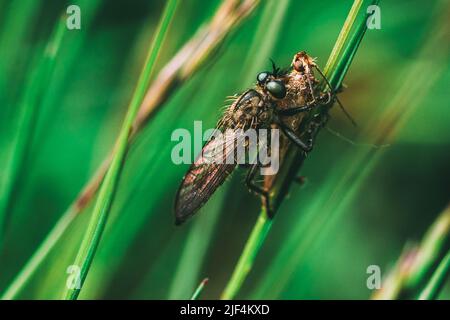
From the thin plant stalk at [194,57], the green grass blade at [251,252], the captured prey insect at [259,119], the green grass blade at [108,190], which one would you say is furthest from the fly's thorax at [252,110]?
the green grass blade at [108,190]

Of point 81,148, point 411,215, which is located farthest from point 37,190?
point 411,215

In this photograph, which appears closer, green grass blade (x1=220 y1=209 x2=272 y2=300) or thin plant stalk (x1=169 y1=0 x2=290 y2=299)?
green grass blade (x1=220 y1=209 x2=272 y2=300)

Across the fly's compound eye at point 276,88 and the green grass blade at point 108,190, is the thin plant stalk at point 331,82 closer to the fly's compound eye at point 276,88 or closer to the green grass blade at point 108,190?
the fly's compound eye at point 276,88

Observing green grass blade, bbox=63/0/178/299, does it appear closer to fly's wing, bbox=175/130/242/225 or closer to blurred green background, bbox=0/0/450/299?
fly's wing, bbox=175/130/242/225

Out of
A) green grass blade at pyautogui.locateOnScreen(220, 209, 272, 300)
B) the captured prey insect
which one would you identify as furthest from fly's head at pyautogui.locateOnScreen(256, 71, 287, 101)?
green grass blade at pyautogui.locateOnScreen(220, 209, 272, 300)

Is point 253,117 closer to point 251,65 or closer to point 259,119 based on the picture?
point 259,119

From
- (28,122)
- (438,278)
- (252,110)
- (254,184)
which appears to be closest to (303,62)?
(252,110)

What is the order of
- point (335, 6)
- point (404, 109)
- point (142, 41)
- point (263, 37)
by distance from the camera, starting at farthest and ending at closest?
point (142, 41) → point (335, 6) → point (263, 37) → point (404, 109)
